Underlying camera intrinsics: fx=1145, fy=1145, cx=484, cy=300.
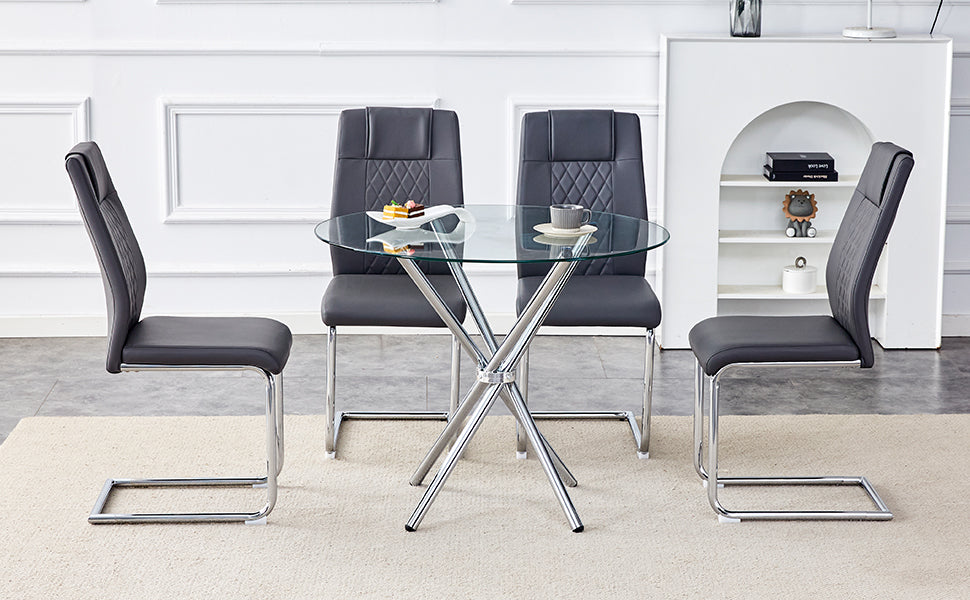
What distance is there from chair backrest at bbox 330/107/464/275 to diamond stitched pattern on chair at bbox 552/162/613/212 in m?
0.33

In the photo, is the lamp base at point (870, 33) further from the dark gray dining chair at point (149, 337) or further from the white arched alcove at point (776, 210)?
the dark gray dining chair at point (149, 337)

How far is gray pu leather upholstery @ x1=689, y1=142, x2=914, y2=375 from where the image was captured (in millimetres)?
2973

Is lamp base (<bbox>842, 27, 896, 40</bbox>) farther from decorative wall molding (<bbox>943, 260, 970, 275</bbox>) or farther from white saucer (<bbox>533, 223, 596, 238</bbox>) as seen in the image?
white saucer (<bbox>533, 223, 596, 238</bbox>)

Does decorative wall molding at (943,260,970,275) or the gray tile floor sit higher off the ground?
decorative wall molding at (943,260,970,275)

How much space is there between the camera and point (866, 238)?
3.01 metres

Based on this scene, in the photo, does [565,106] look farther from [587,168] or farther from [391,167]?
[391,167]

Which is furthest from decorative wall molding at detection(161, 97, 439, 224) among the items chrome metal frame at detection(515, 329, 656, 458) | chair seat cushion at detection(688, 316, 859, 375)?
chair seat cushion at detection(688, 316, 859, 375)

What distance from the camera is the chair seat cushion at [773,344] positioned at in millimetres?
3033

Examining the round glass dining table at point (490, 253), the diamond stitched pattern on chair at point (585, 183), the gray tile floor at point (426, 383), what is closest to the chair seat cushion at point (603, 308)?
the round glass dining table at point (490, 253)

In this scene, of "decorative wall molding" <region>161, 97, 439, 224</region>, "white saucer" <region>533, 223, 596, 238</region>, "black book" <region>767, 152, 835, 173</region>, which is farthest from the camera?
"decorative wall molding" <region>161, 97, 439, 224</region>

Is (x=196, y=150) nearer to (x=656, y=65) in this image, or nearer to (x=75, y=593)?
(x=656, y=65)

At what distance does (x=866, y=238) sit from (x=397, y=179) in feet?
5.14

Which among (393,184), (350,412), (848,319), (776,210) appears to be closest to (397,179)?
(393,184)

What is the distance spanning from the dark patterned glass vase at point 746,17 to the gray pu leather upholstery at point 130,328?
245cm
